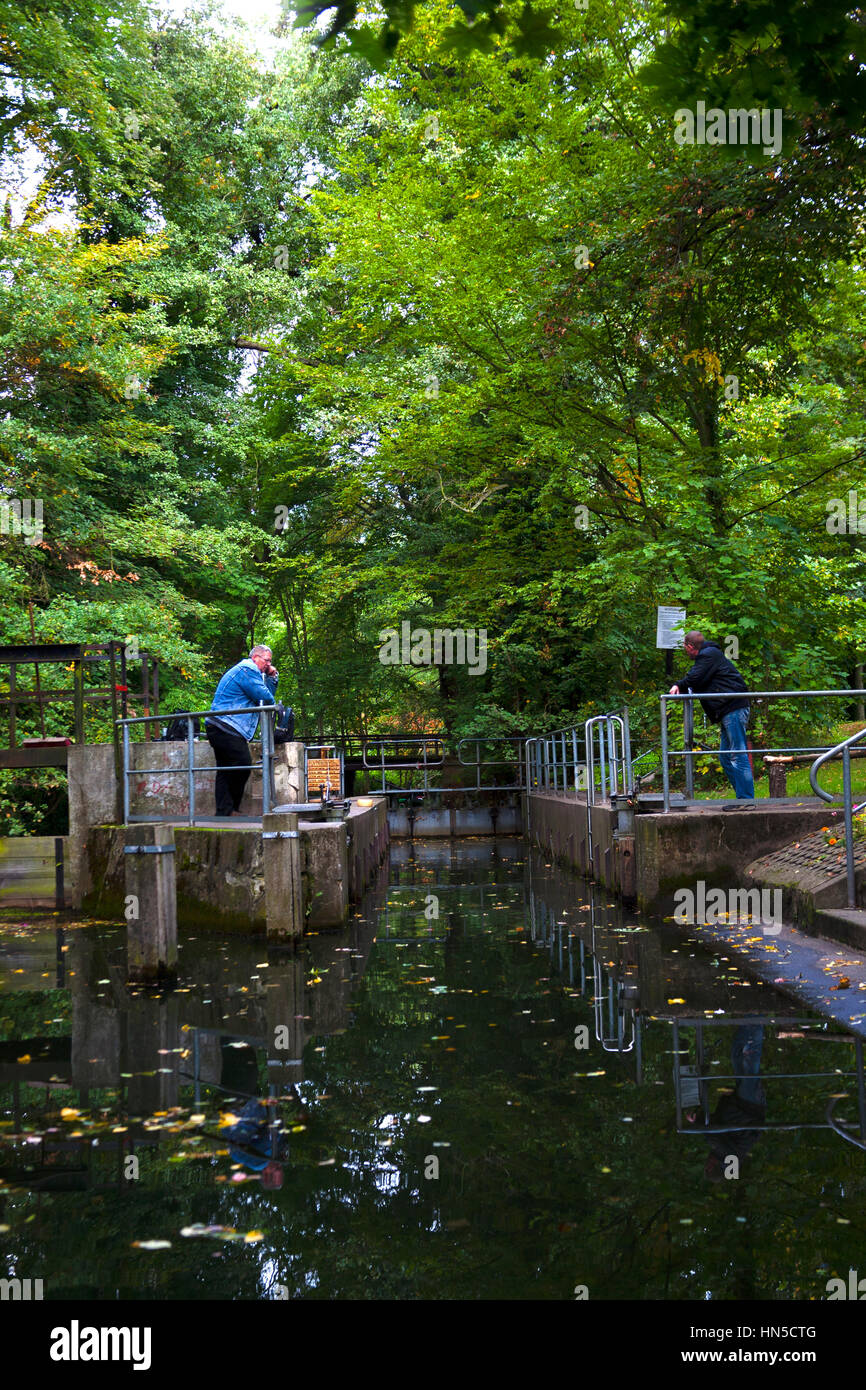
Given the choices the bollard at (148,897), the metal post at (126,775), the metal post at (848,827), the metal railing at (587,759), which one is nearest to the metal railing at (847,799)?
the metal post at (848,827)

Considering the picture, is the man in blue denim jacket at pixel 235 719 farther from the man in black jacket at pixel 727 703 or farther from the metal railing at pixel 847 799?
the metal railing at pixel 847 799

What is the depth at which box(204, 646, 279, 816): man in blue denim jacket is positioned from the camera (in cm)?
1155

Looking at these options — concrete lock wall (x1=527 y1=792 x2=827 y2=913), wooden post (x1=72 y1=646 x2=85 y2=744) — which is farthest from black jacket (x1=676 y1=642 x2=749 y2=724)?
wooden post (x1=72 y1=646 x2=85 y2=744)

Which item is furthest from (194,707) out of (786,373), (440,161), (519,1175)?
(519,1175)

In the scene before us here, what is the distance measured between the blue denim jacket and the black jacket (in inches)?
166

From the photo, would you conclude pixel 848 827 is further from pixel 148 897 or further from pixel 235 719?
pixel 235 719

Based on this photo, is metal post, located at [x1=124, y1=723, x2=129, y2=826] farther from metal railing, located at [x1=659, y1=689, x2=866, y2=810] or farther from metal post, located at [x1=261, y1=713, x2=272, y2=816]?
metal railing, located at [x1=659, y1=689, x2=866, y2=810]

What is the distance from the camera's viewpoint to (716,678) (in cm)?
1195

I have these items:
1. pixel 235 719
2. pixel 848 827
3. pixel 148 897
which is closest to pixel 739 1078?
pixel 848 827

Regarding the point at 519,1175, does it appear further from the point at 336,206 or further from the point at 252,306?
the point at 252,306

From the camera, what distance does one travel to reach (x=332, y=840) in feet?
34.3

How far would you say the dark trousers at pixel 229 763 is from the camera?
38.2 ft

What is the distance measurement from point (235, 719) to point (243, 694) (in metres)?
0.33

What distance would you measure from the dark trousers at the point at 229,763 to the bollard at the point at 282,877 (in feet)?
6.54
